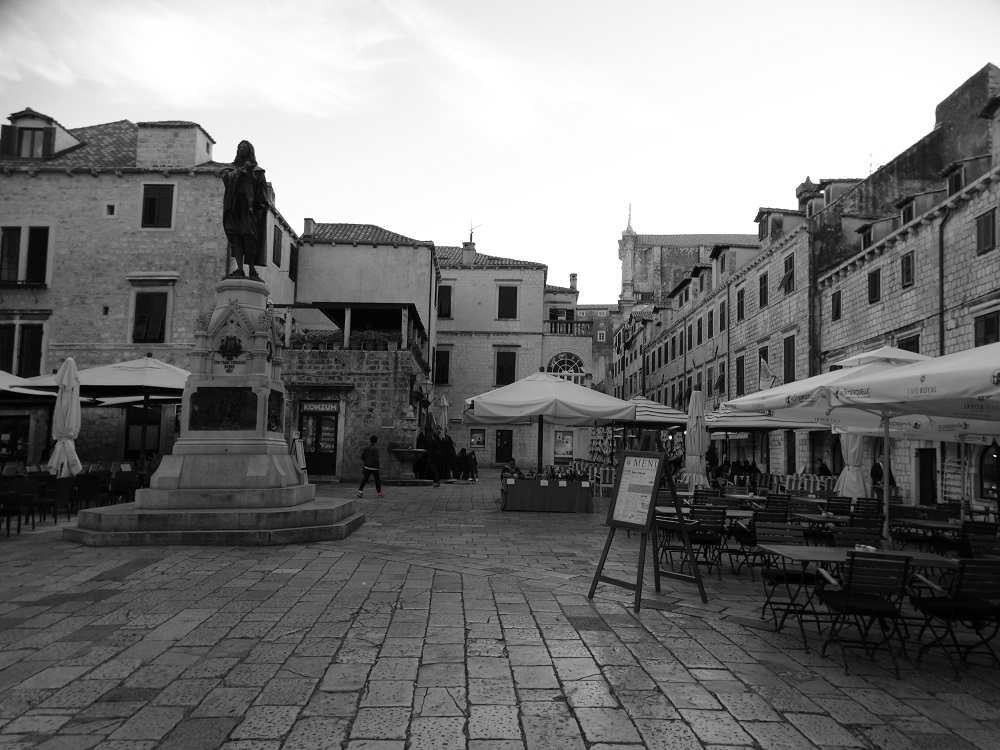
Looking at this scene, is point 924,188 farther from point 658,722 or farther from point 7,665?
point 7,665

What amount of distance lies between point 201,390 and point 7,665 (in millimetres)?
6609

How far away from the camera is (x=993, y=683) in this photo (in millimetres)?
4824

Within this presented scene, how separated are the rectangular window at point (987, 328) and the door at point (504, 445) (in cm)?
2347

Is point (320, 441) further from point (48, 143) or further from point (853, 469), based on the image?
point (853, 469)

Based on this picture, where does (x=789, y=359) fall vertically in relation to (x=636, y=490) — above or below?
above

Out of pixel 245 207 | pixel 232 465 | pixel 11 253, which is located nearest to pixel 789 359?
pixel 245 207

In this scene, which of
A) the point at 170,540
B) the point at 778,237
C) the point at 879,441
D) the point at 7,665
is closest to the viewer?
the point at 7,665

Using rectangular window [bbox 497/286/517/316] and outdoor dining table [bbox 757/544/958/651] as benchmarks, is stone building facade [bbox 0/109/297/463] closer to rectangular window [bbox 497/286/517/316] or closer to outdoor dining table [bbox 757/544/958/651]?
rectangular window [bbox 497/286/517/316]

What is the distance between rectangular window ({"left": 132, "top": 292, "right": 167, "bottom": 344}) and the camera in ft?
82.2

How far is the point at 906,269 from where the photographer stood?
65.9ft

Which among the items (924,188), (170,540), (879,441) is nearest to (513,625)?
(170,540)

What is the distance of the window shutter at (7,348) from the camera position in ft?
81.8

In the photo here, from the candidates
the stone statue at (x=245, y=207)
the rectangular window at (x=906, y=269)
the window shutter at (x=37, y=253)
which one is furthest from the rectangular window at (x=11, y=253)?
the rectangular window at (x=906, y=269)

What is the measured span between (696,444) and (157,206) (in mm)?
20532
